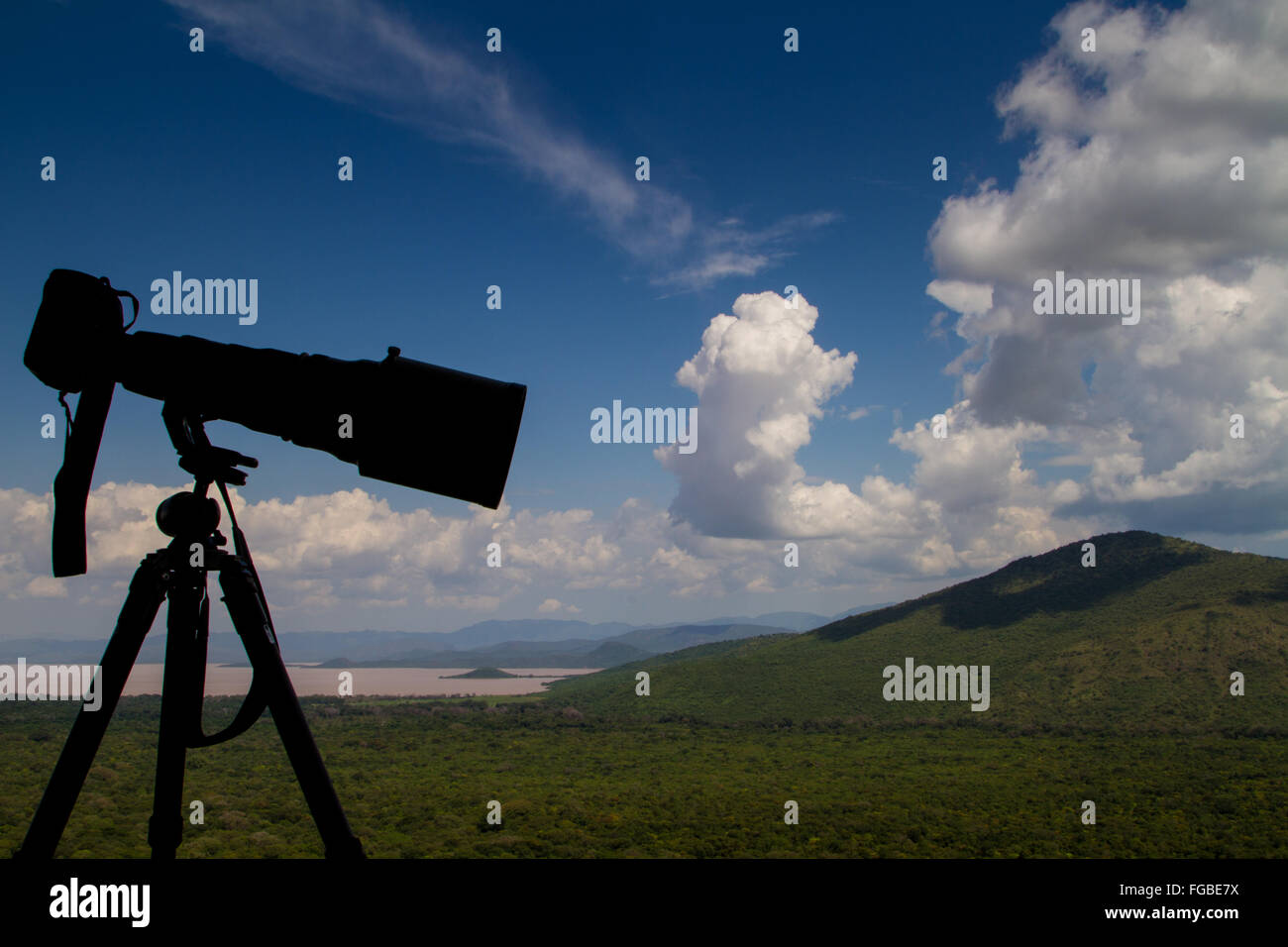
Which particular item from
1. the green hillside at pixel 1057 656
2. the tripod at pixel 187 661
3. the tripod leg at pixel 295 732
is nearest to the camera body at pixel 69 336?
the tripod at pixel 187 661

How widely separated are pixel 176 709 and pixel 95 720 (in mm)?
201

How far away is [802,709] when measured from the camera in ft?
261

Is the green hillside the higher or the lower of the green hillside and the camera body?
the lower

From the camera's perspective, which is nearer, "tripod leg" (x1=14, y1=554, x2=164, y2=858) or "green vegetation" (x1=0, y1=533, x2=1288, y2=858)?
"tripod leg" (x1=14, y1=554, x2=164, y2=858)

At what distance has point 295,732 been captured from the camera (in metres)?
2.24

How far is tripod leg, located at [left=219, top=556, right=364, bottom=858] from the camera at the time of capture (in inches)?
85.3

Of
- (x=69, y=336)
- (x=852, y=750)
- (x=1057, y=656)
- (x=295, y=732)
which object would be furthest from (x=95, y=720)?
(x=1057, y=656)

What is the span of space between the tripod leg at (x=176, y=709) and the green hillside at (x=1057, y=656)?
73.6 metres

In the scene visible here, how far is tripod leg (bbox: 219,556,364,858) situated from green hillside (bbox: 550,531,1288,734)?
73.4 metres

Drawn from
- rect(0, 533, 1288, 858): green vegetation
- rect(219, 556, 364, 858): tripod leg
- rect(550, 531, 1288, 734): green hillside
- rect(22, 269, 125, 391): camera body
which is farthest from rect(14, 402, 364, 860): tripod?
rect(550, 531, 1288, 734): green hillside

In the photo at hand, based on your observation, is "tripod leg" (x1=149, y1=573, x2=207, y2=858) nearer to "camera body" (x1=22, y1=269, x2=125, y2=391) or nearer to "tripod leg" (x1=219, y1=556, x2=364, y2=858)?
"tripod leg" (x1=219, y1=556, x2=364, y2=858)

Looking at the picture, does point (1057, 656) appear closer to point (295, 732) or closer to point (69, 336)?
point (295, 732)

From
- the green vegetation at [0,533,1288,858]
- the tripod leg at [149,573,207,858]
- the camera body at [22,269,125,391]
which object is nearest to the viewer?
the tripod leg at [149,573,207,858]
